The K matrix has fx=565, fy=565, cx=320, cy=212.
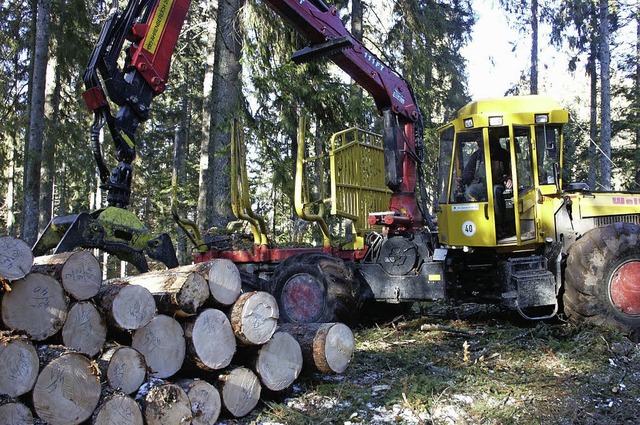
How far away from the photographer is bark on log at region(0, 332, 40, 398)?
3.33 metres

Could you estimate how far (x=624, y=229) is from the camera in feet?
21.8

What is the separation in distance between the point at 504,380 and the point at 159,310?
3122 millimetres

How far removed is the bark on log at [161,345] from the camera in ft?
14.2

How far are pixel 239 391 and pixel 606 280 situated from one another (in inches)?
176

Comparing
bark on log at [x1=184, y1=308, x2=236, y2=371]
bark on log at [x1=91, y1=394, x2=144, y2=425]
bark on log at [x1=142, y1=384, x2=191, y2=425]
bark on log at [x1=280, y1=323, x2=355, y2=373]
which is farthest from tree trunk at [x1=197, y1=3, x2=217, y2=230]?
bark on log at [x1=91, y1=394, x2=144, y2=425]

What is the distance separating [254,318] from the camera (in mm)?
4688

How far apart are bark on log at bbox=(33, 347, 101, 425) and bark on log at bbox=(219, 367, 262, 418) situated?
3.54ft

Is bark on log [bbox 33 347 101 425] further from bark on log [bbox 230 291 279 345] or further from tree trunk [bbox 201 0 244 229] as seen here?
tree trunk [bbox 201 0 244 229]

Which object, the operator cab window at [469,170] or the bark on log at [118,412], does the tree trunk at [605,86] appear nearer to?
the operator cab window at [469,170]

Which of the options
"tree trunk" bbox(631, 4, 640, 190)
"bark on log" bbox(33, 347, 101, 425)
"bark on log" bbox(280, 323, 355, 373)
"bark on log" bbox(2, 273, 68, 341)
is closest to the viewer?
"bark on log" bbox(33, 347, 101, 425)

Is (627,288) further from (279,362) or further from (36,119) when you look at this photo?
(36,119)

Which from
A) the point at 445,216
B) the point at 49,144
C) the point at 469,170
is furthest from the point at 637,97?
the point at 49,144

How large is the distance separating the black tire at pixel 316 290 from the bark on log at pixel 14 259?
415 centimetres

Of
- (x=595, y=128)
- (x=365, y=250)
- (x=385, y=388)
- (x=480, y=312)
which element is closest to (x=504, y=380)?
(x=385, y=388)
